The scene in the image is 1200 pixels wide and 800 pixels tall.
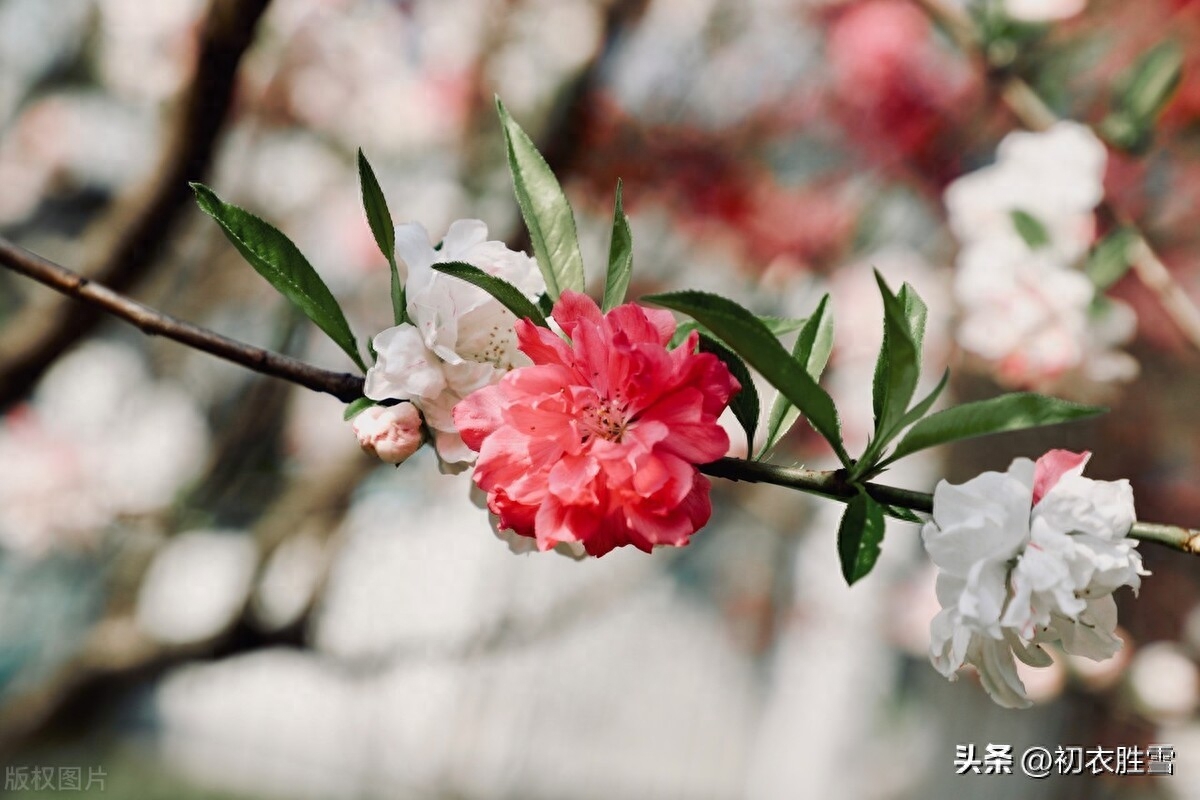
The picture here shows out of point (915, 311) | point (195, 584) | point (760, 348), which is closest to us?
point (760, 348)

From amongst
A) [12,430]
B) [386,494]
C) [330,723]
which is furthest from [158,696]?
[386,494]

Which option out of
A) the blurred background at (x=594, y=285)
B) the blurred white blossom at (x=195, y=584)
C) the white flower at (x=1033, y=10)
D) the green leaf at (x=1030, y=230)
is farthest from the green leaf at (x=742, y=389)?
the blurred white blossom at (x=195, y=584)

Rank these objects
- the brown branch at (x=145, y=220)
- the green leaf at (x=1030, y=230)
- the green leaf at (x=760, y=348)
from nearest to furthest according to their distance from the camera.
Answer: the green leaf at (x=760, y=348) → the brown branch at (x=145, y=220) → the green leaf at (x=1030, y=230)

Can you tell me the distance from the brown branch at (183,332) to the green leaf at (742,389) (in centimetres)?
16

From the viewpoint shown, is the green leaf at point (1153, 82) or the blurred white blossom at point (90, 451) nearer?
the green leaf at point (1153, 82)

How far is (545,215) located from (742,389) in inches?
4.8

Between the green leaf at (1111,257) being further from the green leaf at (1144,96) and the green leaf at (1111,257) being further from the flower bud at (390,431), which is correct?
the flower bud at (390,431)

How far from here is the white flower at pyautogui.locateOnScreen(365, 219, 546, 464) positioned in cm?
38

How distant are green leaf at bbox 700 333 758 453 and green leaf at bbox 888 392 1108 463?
2.7 inches

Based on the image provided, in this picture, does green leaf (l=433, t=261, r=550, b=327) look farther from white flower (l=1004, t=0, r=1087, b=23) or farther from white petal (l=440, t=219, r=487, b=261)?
white flower (l=1004, t=0, r=1087, b=23)

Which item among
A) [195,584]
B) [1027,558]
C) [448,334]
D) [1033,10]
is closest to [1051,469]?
[1027,558]

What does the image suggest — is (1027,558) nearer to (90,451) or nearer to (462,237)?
(462,237)

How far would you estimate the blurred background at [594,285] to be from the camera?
1.25 meters

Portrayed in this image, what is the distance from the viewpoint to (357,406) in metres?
0.39
